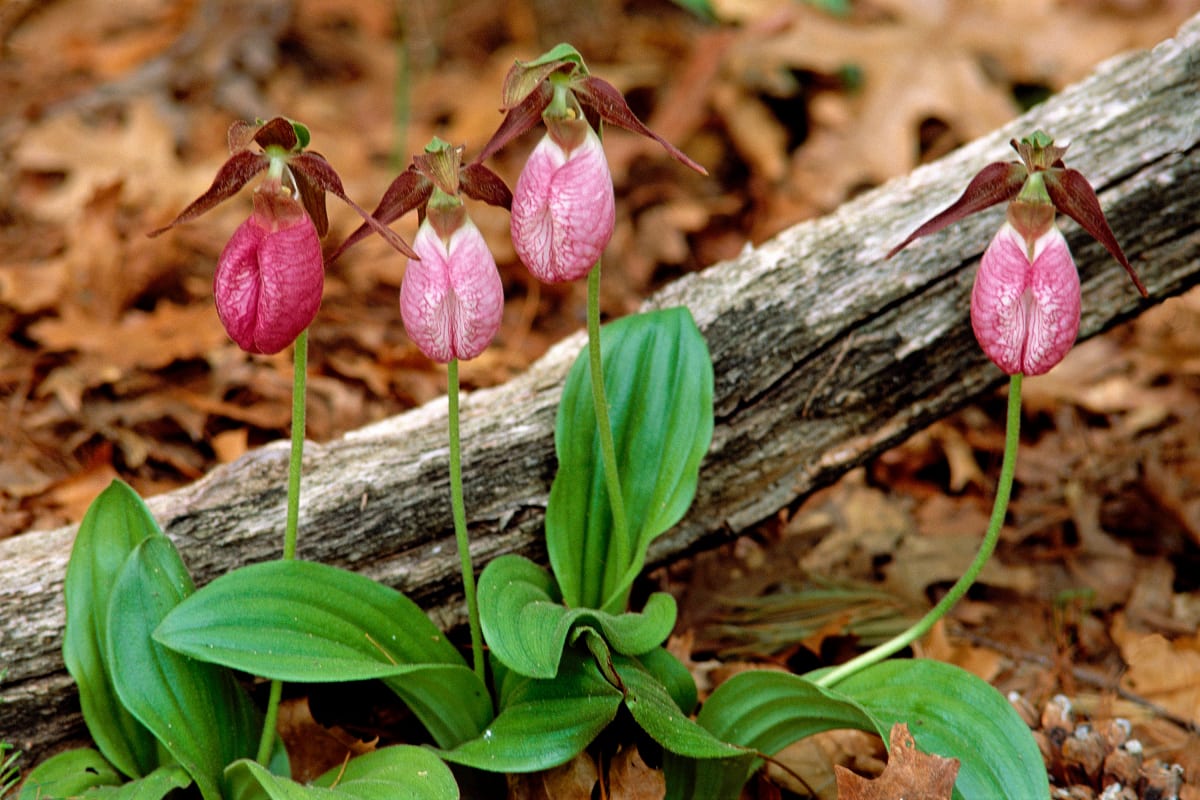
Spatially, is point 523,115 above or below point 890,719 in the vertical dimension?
above

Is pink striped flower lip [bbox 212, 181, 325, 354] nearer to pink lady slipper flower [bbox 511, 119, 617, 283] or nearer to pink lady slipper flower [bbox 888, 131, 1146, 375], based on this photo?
pink lady slipper flower [bbox 511, 119, 617, 283]

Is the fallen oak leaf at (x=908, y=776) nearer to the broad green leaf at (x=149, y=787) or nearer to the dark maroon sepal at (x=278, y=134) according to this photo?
the broad green leaf at (x=149, y=787)

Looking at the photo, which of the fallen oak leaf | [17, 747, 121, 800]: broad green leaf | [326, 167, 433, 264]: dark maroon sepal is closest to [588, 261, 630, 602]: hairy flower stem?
[326, 167, 433, 264]: dark maroon sepal

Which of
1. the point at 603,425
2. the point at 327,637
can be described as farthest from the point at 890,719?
the point at 327,637

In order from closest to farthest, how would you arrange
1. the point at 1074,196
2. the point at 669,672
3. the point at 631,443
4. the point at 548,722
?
the point at 1074,196 < the point at 548,722 < the point at 669,672 < the point at 631,443

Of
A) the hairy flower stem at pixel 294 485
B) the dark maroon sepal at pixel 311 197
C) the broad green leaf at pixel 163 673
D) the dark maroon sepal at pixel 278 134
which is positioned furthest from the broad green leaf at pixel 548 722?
the dark maroon sepal at pixel 278 134

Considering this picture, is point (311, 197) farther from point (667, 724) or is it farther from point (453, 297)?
point (667, 724)

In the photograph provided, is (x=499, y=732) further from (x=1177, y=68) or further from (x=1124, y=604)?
(x=1177, y=68)
